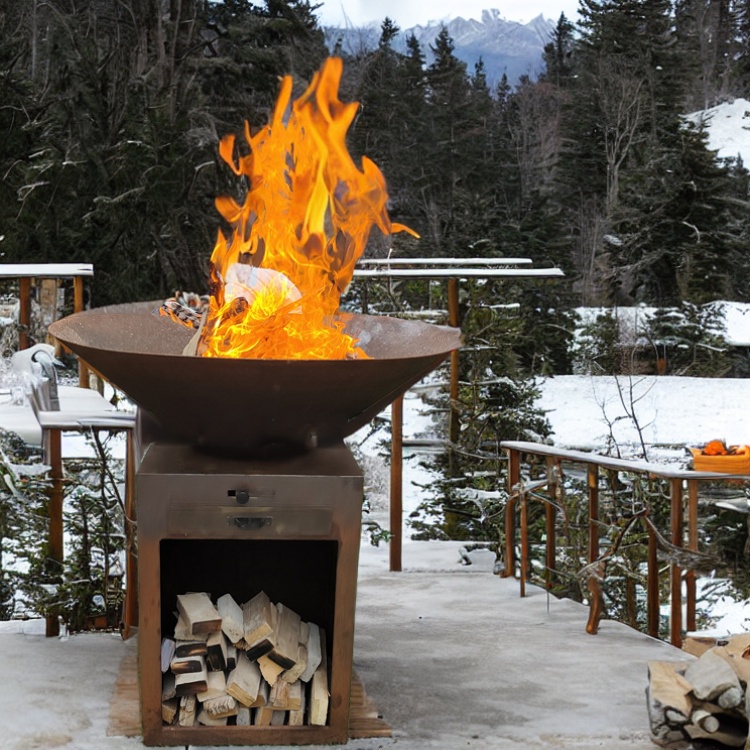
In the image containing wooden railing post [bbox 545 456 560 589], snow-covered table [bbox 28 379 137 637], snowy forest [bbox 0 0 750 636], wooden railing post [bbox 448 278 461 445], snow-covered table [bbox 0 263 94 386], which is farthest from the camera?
snowy forest [bbox 0 0 750 636]

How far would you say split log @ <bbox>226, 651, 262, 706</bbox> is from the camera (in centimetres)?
198

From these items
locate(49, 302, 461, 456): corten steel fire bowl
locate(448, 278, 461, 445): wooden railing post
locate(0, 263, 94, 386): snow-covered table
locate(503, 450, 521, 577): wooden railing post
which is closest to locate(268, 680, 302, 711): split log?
locate(49, 302, 461, 456): corten steel fire bowl

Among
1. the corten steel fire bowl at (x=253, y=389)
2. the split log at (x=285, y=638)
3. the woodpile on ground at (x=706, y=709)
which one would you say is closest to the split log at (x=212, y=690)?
the split log at (x=285, y=638)

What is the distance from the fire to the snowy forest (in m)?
2.98

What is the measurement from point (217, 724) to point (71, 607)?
3.36 feet

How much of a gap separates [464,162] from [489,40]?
9762mm

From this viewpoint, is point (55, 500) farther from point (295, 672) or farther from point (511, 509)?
point (511, 509)

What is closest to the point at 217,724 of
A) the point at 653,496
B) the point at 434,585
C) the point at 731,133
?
the point at 434,585

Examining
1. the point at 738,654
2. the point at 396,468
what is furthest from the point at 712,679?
the point at 396,468

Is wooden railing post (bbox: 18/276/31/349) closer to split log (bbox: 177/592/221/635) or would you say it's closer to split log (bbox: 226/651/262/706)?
split log (bbox: 177/592/221/635)

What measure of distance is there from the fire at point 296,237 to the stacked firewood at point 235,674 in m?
0.55

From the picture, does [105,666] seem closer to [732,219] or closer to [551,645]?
[551,645]

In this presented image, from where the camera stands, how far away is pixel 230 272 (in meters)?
2.21

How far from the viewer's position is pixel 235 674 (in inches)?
78.5
